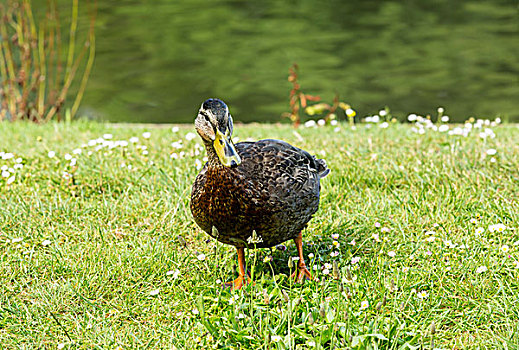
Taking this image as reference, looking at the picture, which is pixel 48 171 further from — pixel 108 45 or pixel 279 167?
pixel 108 45

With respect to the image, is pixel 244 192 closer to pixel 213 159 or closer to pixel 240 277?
pixel 213 159

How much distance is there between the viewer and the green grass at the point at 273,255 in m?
2.76

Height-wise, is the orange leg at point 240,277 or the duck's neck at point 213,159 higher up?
the duck's neck at point 213,159

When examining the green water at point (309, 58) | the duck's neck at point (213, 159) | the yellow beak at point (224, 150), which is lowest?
the green water at point (309, 58)

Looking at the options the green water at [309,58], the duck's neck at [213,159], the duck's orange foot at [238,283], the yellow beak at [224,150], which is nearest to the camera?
the yellow beak at [224,150]

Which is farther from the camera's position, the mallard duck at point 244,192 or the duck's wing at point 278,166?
the duck's wing at point 278,166

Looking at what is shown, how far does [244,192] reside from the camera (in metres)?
2.86

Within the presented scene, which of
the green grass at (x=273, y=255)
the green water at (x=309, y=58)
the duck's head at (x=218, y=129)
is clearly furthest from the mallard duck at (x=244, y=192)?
the green water at (x=309, y=58)

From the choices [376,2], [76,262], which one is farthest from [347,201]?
[376,2]

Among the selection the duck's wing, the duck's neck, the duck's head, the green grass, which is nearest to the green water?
the green grass

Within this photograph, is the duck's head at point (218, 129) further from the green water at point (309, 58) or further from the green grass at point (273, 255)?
the green water at point (309, 58)

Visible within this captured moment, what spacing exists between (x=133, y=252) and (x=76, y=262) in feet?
1.07

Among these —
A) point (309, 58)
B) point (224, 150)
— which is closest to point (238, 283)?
point (224, 150)

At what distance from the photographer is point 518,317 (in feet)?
9.12
